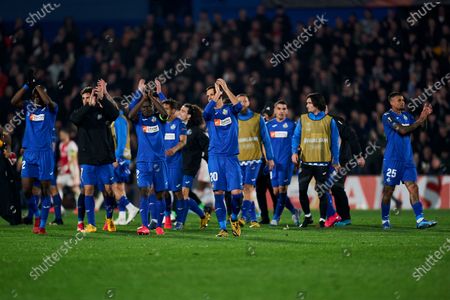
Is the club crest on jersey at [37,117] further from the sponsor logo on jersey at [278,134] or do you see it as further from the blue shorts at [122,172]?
the sponsor logo on jersey at [278,134]

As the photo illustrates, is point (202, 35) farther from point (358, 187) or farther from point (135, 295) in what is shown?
point (135, 295)

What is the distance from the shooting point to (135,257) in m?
11.7

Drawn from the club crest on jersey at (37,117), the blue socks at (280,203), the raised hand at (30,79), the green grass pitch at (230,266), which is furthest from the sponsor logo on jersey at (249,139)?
the raised hand at (30,79)

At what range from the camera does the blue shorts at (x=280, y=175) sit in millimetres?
18375

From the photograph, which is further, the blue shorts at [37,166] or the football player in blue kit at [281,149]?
the football player in blue kit at [281,149]

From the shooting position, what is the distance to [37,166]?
52.8ft

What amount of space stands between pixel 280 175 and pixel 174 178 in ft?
7.89

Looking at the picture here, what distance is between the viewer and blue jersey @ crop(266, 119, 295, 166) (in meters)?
18.6

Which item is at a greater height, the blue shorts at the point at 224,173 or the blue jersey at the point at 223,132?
the blue jersey at the point at 223,132

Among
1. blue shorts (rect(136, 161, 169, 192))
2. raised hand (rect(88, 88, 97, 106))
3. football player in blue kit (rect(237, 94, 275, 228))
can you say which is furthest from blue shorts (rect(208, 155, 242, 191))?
football player in blue kit (rect(237, 94, 275, 228))

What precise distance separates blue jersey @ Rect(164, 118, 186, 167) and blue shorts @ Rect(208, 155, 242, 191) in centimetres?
261

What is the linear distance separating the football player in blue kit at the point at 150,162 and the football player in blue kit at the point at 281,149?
3.24m

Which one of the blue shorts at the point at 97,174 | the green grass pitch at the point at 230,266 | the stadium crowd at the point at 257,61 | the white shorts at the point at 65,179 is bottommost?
the green grass pitch at the point at 230,266

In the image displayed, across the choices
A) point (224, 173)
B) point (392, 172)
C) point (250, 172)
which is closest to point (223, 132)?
point (224, 173)
